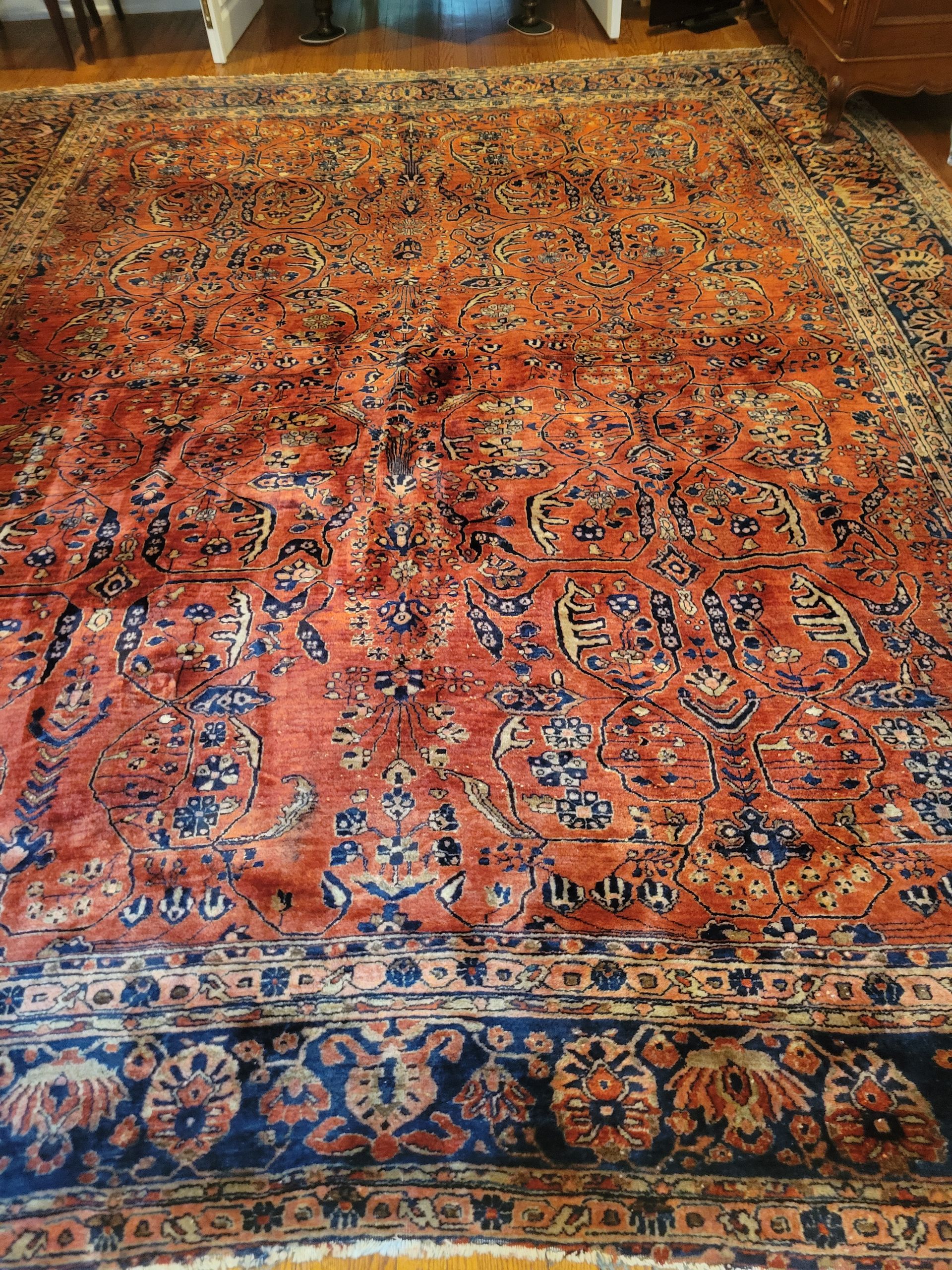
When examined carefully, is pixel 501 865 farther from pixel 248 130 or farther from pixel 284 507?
pixel 248 130

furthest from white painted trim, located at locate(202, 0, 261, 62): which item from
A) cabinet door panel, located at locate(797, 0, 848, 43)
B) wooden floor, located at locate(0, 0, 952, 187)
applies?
cabinet door panel, located at locate(797, 0, 848, 43)

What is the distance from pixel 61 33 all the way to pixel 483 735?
169 inches

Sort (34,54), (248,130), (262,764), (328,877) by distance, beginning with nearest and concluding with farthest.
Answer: (328,877) < (262,764) < (248,130) < (34,54)

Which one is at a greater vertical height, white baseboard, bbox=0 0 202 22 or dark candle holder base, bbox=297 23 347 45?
white baseboard, bbox=0 0 202 22

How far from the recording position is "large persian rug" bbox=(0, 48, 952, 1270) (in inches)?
47.1

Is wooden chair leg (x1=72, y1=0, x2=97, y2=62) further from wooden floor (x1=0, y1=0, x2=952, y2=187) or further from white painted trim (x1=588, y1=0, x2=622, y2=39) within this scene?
white painted trim (x1=588, y1=0, x2=622, y2=39)

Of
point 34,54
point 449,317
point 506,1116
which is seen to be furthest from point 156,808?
point 34,54

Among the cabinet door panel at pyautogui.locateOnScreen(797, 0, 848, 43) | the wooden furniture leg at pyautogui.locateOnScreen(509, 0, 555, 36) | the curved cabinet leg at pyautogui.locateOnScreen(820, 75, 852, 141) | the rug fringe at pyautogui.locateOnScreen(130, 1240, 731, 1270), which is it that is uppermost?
the cabinet door panel at pyautogui.locateOnScreen(797, 0, 848, 43)

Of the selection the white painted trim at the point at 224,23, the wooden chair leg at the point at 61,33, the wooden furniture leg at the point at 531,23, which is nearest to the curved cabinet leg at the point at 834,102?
the wooden furniture leg at the point at 531,23

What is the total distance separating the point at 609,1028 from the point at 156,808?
866 millimetres

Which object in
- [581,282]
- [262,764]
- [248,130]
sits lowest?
[262,764]

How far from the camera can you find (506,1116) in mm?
1227

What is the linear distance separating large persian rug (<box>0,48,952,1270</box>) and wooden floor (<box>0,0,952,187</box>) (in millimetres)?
1651

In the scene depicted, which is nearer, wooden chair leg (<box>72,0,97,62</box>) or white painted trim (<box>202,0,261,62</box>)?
white painted trim (<box>202,0,261,62</box>)
